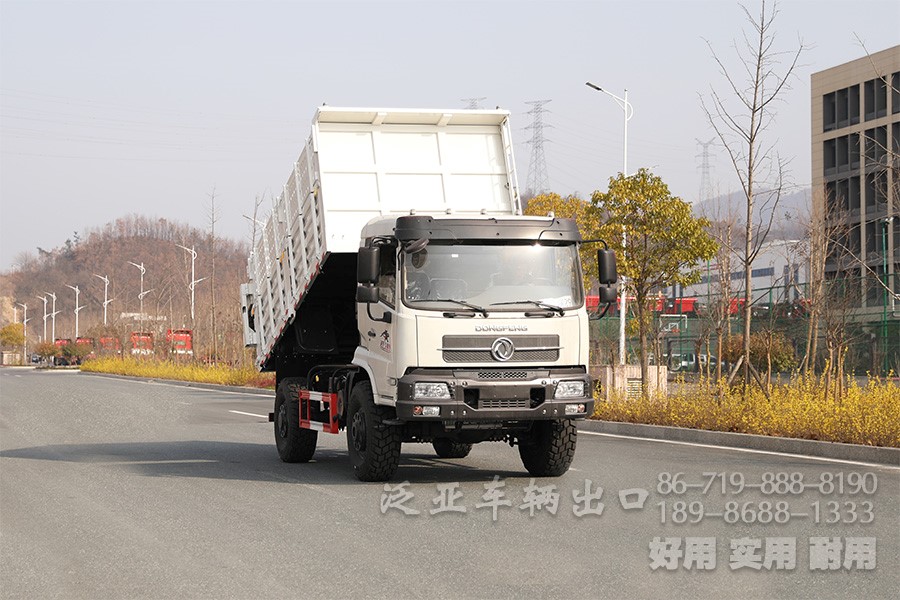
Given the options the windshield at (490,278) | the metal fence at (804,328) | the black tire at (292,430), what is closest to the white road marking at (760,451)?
the windshield at (490,278)

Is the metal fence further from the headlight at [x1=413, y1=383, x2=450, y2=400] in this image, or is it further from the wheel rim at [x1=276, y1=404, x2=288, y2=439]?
the headlight at [x1=413, y1=383, x2=450, y2=400]

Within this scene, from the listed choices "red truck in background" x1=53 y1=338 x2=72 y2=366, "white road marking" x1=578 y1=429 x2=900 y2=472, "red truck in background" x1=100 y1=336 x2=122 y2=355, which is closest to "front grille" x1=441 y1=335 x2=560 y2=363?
"white road marking" x1=578 y1=429 x2=900 y2=472

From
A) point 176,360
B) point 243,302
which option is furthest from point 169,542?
point 176,360

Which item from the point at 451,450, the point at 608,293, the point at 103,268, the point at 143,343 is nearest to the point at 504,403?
the point at 608,293

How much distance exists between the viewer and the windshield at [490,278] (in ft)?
39.2

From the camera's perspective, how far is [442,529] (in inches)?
374

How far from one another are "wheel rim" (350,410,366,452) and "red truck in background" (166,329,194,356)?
5239 centimetres

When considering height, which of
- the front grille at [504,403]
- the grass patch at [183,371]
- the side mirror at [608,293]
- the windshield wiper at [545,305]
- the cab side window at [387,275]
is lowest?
the grass patch at [183,371]

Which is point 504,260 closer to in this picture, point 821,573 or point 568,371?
point 568,371

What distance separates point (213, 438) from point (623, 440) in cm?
652

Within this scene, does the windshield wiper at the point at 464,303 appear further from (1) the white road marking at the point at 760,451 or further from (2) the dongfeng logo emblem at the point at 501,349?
(1) the white road marking at the point at 760,451

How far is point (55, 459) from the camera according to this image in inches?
635

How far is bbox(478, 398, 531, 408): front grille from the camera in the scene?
463 inches

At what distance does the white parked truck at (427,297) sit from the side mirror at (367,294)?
0.01 m
